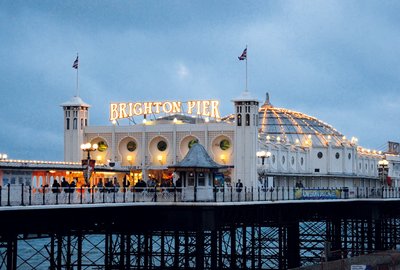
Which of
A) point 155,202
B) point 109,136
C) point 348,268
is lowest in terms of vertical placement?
point 348,268

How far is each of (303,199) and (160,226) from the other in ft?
45.8

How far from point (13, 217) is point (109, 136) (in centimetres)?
3139

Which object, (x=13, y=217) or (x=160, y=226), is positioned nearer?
(x=13, y=217)

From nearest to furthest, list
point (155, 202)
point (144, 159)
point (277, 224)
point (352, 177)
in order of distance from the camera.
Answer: point (155, 202)
point (277, 224)
point (144, 159)
point (352, 177)

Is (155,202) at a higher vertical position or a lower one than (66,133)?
lower

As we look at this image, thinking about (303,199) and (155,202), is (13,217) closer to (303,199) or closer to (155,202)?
(155,202)

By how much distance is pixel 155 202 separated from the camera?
5116 centimetres

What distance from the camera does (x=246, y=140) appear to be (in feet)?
233

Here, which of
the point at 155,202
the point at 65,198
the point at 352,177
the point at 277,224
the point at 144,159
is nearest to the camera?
the point at 65,198

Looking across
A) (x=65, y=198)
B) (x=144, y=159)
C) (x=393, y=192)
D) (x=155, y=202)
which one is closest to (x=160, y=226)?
(x=155, y=202)

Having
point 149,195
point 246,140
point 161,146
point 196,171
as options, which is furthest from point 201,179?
point 161,146

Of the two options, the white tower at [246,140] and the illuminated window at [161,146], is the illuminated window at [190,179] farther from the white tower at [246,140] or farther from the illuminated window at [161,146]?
the illuminated window at [161,146]

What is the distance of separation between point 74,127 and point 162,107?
832cm

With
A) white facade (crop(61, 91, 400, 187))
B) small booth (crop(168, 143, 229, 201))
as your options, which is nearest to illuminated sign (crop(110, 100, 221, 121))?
white facade (crop(61, 91, 400, 187))
